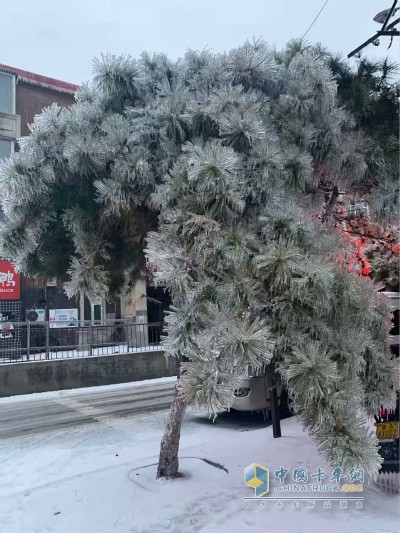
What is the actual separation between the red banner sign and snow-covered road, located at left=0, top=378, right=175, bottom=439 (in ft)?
17.1

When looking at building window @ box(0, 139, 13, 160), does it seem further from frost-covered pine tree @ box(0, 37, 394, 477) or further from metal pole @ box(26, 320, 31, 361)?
frost-covered pine tree @ box(0, 37, 394, 477)

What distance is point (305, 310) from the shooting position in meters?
2.57

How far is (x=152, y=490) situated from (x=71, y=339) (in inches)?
358

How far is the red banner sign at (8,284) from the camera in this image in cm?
1495

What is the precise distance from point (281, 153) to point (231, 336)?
1.35 meters

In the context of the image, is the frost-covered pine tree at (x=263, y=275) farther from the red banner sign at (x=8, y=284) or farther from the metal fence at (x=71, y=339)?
the red banner sign at (x=8, y=284)

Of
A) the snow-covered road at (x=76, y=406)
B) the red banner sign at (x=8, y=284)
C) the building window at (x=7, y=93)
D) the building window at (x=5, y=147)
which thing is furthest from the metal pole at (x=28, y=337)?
the building window at (x=7, y=93)

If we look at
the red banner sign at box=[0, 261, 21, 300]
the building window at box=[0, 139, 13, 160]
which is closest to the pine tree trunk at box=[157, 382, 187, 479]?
the red banner sign at box=[0, 261, 21, 300]

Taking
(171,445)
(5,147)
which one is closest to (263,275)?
(171,445)

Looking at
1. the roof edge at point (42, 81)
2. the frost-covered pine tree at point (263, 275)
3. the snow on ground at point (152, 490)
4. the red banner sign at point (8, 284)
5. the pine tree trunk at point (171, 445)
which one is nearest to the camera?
the frost-covered pine tree at point (263, 275)

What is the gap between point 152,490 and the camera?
3.96 metres

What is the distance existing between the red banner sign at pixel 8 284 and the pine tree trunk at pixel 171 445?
12.3 meters

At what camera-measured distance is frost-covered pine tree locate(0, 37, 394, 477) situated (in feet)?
7.99

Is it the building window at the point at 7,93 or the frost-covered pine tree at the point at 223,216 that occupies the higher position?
the building window at the point at 7,93
